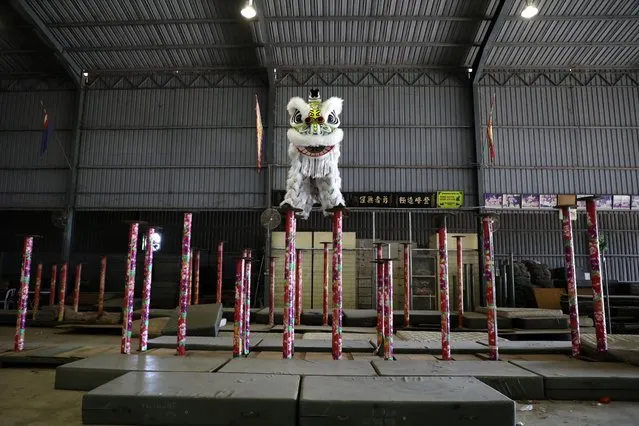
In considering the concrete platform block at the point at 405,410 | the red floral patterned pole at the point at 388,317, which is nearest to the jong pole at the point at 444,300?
the red floral patterned pole at the point at 388,317

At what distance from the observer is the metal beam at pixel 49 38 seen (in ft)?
35.2

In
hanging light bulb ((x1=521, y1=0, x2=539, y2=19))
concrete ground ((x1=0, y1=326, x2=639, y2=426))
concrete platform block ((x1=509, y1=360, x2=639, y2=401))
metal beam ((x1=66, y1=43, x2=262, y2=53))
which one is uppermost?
metal beam ((x1=66, y1=43, x2=262, y2=53))

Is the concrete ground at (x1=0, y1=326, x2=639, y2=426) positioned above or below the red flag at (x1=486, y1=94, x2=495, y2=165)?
below

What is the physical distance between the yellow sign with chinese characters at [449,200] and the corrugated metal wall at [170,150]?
5147 millimetres

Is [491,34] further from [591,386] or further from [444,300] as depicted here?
[591,386]

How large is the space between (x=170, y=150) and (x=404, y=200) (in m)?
7.17

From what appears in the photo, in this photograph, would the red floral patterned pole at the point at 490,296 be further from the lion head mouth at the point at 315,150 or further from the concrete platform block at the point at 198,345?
the lion head mouth at the point at 315,150

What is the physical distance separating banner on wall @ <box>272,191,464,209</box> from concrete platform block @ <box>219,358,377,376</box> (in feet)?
29.8

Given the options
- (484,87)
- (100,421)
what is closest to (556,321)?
(100,421)

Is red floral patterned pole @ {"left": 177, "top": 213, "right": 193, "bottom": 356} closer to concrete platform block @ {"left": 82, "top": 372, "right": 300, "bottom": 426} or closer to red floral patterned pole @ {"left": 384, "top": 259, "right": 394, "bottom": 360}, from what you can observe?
concrete platform block @ {"left": 82, "top": 372, "right": 300, "bottom": 426}

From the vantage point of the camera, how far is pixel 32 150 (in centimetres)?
1378

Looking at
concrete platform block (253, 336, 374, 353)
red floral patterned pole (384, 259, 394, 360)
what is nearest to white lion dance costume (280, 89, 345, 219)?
concrete platform block (253, 336, 374, 353)

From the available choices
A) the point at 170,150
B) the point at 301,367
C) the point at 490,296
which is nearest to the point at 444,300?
the point at 490,296

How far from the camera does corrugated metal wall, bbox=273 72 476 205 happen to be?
12.9 metres
